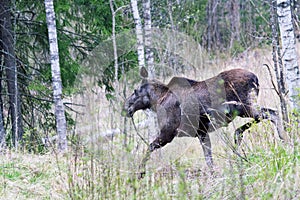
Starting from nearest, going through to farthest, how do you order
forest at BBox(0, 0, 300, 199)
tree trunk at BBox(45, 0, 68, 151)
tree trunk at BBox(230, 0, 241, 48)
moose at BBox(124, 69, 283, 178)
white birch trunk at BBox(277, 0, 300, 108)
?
1. forest at BBox(0, 0, 300, 199)
2. white birch trunk at BBox(277, 0, 300, 108)
3. moose at BBox(124, 69, 283, 178)
4. tree trunk at BBox(45, 0, 68, 151)
5. tree trunk at BBox(230, 0, 241, 48)

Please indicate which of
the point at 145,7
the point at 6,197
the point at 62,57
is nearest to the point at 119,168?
the point at 6,197

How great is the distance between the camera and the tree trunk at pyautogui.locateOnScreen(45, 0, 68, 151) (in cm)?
794

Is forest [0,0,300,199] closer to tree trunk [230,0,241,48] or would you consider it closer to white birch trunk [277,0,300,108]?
white birch trunk [277,0,300,108]

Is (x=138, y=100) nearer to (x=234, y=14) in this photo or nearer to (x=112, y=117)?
(x=112, y=117)

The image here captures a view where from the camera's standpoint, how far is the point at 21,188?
18.6 feet

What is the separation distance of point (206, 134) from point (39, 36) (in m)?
4.29

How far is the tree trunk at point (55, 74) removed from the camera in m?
7.94

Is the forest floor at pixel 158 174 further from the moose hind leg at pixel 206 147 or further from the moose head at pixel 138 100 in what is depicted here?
the moose head at pixel 138 100

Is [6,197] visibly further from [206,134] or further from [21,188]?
[206,134]

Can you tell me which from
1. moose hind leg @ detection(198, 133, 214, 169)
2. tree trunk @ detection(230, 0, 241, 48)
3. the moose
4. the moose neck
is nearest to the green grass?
moose hind leg @ detection(198, 133, 214, 169)

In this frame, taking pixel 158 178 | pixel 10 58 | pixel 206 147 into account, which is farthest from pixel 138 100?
pixel 10 58

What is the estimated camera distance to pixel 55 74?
8.14 m

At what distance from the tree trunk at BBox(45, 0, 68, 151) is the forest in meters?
0.02

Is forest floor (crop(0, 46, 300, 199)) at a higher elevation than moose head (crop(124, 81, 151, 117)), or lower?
lower
